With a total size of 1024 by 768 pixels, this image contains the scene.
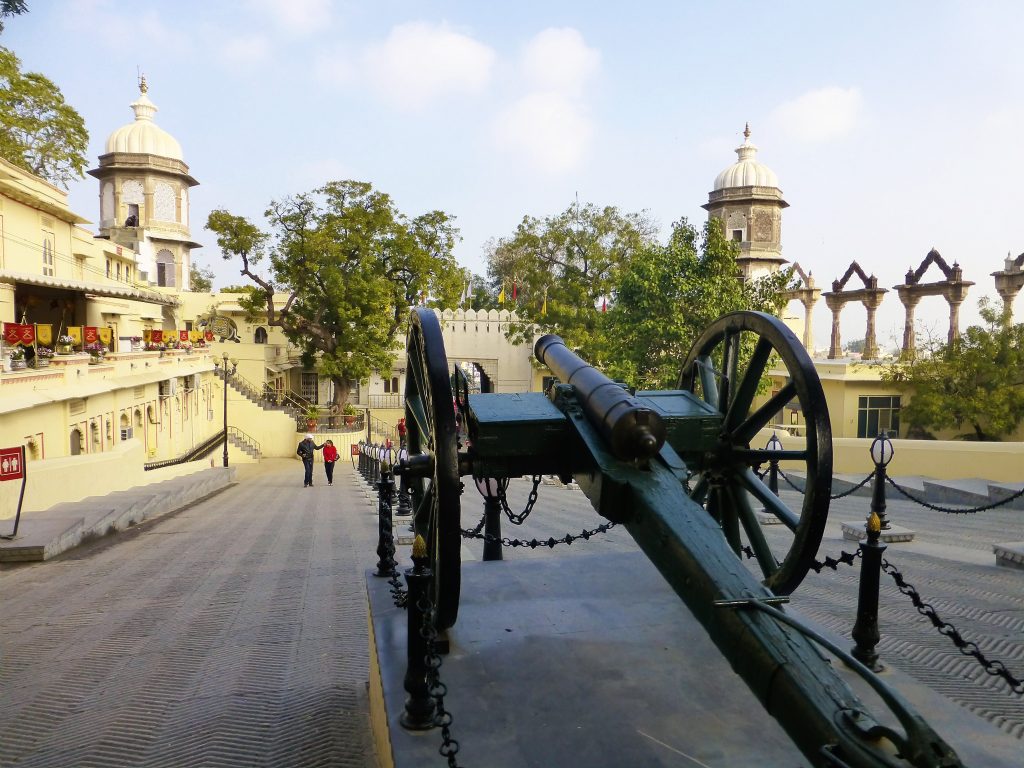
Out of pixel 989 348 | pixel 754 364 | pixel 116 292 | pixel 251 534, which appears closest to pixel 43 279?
pixel 116 292

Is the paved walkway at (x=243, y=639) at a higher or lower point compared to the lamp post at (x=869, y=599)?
lower

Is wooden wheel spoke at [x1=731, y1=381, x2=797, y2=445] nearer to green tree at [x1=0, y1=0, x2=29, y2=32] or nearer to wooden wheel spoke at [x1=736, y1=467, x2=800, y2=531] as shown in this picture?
wooden wheel spoke at [x1=736, y1=467, x2=800, y2=531]

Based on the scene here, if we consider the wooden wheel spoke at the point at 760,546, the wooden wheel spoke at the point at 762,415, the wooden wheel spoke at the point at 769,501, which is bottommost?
the wooden wheel spoke at the point at 760,546

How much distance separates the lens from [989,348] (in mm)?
22156

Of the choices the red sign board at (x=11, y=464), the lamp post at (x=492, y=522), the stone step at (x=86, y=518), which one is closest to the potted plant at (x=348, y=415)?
the stone step at (x=86, y=518)

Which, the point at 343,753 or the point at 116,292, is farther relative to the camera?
the point at 116,292

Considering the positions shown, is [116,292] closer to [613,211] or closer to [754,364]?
[613,211]

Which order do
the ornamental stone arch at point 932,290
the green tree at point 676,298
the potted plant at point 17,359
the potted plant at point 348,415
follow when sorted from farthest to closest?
the potted plant at point 348,415 → the ornamental stone arch at point 932,290 → the green tree at point 676,298 → the potted plant at point 17,359

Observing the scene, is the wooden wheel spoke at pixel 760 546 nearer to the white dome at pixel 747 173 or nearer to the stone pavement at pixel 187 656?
the stone pavement at pixel 187 656

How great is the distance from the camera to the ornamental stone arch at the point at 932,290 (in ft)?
87.3

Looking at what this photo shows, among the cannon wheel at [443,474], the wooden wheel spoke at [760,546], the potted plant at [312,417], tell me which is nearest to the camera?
the cannon wheel at [443,474]

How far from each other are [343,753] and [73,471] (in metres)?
11.6

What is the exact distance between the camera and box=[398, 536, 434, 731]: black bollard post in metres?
3.62

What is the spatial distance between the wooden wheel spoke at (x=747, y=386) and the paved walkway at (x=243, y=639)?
1.72 meters
